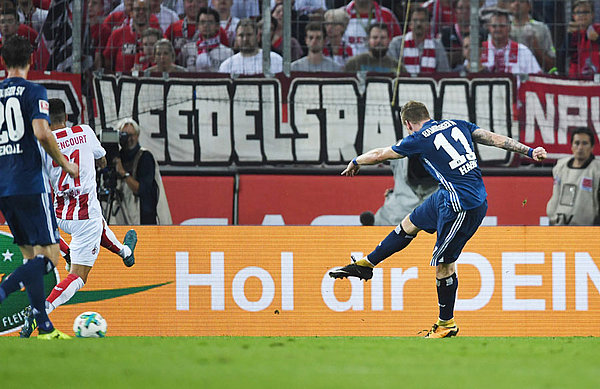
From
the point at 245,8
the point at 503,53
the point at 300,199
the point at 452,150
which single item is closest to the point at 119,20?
the point at 245,8

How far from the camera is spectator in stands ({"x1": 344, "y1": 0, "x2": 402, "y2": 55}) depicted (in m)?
11.2

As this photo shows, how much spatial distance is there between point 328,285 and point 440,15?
13.7 ft

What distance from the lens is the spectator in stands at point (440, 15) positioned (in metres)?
11.4

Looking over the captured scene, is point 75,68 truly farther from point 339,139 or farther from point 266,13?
point 339,139

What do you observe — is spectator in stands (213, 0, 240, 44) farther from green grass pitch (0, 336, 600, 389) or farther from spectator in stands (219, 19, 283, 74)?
green grass pitch (0, 336, 600, 389)

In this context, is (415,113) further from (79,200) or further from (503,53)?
(503,53)

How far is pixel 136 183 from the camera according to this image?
10.2m

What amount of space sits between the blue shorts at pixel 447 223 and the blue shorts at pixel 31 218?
295 centimetres

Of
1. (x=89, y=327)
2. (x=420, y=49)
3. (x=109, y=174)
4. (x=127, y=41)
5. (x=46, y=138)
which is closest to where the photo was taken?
(x=46, y=138)

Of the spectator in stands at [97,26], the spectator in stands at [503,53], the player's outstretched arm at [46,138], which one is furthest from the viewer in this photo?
the spectator in stands at [503,53]

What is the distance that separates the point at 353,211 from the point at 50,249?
5.69 m

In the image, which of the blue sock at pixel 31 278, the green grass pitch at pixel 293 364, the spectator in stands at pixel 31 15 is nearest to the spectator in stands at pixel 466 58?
the spectator in stands at pixel 31 15

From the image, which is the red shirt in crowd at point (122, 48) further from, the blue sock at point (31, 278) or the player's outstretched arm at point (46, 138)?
the blue sock at point (31, 278)

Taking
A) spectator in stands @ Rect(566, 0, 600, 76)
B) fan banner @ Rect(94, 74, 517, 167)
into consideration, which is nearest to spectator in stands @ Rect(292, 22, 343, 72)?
fan banner @ Rect(94, 74, 517, 167)
